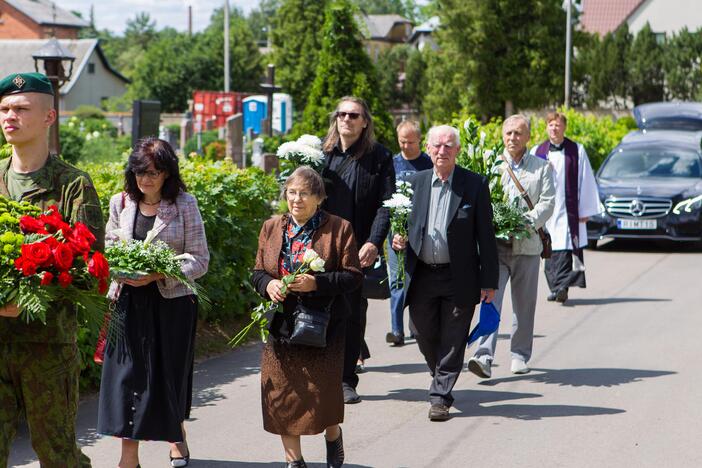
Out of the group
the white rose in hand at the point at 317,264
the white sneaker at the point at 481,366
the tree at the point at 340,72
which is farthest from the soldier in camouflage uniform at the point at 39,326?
the tree at the point at 340,72

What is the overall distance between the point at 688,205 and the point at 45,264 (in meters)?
14.7

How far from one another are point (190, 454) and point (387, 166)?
253 cm

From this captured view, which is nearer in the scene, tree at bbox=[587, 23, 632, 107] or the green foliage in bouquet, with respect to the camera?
the green foliage in bouquet

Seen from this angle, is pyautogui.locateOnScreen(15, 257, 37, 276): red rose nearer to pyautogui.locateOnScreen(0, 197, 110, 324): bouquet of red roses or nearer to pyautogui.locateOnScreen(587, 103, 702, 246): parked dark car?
pyautogui.locateOnScreen(0, 197, 110, 324): bouquet of red roses

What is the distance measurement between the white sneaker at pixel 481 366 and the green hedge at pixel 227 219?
251cm

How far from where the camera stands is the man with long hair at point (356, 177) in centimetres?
768

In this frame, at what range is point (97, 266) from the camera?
4336mm

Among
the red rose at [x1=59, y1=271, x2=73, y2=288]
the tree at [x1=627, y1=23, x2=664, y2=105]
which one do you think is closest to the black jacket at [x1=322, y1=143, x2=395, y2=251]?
the red rose at [x1=59, y1=271, x2=73, y2=288]

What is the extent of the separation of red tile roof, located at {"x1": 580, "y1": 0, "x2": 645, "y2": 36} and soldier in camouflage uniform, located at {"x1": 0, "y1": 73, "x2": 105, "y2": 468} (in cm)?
6984

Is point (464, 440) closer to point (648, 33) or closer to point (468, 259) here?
point (468, 259)

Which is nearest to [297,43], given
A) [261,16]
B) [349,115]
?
[349,115]

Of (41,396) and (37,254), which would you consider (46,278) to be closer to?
(37,254)

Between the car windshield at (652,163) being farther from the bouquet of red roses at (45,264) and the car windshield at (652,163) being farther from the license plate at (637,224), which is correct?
the bouquet of red roses at (45,264)

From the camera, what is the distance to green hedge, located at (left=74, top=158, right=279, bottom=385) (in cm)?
967
